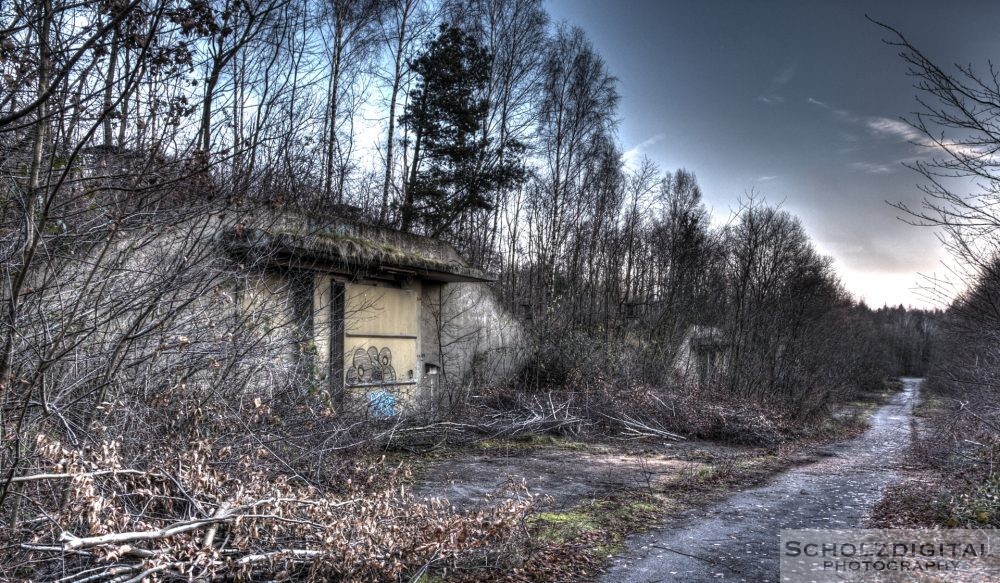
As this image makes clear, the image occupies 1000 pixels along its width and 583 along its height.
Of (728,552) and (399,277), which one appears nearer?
(728,552)

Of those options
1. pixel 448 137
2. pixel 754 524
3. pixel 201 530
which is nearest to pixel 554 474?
pixel 754 524

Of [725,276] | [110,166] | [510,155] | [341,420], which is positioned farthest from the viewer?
[725,276]

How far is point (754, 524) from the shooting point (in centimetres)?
625

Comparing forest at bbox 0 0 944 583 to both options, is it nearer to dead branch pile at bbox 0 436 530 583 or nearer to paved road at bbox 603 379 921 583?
dead branch pile at bbox 0 436 530 583

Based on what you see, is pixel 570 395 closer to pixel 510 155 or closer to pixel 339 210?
pixel 339 210

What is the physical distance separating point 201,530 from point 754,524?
497cm

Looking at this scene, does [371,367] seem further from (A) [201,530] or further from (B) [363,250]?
(A) [201,530]

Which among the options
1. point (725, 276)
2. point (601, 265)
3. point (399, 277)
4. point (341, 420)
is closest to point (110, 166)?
point (341, 420)

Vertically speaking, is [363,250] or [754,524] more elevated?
[363,250]

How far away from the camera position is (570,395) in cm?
1376

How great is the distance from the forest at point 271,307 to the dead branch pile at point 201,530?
0.02 m

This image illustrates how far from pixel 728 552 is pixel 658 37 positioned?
1227 cm

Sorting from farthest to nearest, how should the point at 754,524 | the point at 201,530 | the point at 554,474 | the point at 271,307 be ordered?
the point at 554,474 < the point at 271,307 < the point at 754,524 < the point at 201,530

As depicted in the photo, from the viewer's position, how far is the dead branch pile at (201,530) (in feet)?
11.1
